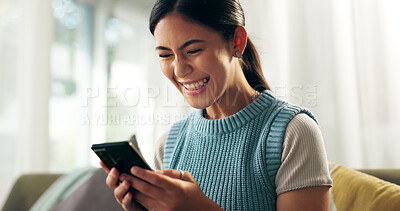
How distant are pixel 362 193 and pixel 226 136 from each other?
0.43 metres

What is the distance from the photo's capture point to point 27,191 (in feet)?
6.35

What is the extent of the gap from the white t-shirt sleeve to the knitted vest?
23 millimetres

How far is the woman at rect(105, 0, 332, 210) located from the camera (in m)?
0.85

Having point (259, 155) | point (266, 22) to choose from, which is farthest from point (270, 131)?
point (266, 22)

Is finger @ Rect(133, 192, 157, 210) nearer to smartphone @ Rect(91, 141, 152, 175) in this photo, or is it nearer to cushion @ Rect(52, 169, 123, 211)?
smartphone @ Rect(91, 141, 152, 175)

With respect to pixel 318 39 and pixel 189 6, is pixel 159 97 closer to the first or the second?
pixel 318 39

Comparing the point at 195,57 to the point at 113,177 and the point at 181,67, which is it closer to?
the point at 181,67

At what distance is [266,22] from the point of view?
2.18 meters

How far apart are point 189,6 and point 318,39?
123cm

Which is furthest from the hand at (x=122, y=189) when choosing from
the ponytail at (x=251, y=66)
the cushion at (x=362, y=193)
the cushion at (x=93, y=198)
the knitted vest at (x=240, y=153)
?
the cushion at (x=93, y=198)

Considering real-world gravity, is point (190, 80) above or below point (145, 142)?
above

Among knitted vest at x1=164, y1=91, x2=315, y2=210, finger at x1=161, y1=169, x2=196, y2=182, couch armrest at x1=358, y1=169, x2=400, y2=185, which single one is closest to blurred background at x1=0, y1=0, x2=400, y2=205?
couch armrest at x1=358, y1=169, x2=400, y2=185

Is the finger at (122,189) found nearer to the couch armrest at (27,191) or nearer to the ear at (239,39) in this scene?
the ear at (239,39)

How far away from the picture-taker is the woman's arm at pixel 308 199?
2.93 ft
